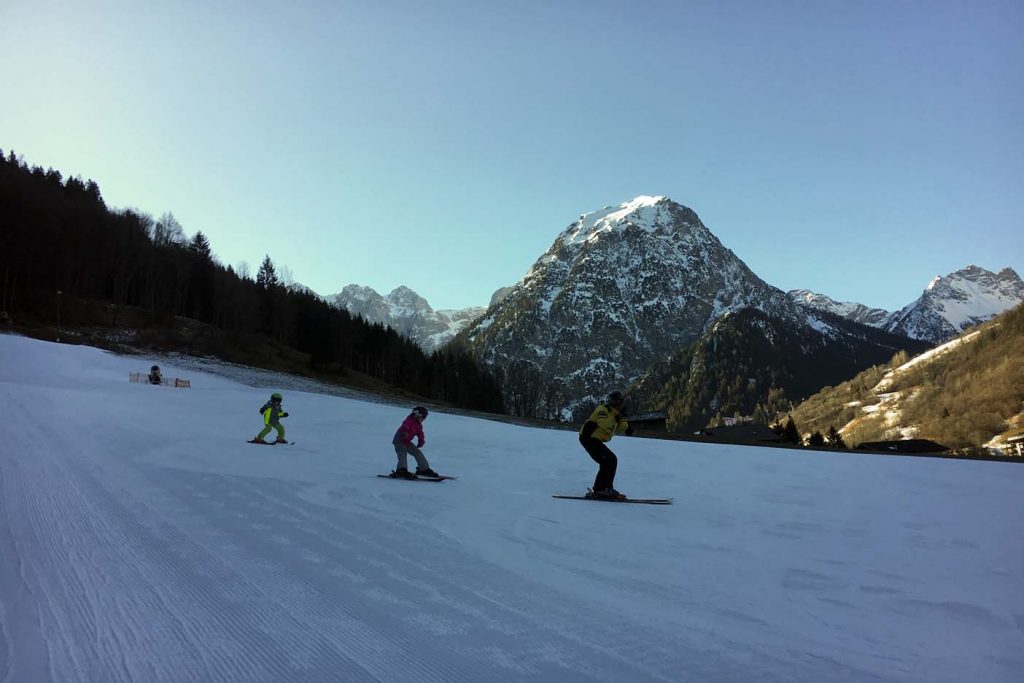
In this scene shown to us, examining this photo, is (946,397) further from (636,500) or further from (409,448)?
(409,448)

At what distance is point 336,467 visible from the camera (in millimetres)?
11055

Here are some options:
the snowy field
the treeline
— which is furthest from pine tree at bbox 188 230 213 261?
the snowy field

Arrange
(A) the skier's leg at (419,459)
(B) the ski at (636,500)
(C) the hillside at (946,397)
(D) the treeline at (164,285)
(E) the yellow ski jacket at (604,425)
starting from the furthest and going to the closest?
1. (C) the hillside at (946,397)
2. (D) the treeline at (164,285)
3. (A) the skier's leg at (419,459)
4. (E) the yellow ski jacket at (604,425)
5. (B) the ski at (636,500)

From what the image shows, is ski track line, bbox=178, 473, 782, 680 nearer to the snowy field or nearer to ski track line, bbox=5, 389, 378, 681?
the snowy field

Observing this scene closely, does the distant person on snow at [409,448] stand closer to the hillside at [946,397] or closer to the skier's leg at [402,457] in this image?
the skier's leg at [402,457]

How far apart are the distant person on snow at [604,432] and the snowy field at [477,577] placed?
2.66ft

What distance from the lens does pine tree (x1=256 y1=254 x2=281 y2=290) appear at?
95950 mm

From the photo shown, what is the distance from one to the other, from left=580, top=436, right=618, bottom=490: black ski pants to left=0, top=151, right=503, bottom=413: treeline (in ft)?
209

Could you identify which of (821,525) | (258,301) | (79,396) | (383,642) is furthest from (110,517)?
(258,301)

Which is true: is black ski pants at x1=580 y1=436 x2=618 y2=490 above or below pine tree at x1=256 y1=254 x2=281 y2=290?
below

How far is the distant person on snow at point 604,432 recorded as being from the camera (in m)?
9.53

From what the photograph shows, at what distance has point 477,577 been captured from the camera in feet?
15.5

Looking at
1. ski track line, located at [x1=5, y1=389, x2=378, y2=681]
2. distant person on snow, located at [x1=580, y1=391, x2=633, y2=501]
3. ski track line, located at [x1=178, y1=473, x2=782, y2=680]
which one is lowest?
ski track line, located at [x1=5, y1=389, x2=378, y2=681]

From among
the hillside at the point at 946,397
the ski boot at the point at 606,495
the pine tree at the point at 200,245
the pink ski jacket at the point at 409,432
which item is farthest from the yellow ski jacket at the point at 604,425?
the hillside at the point at 946,397
